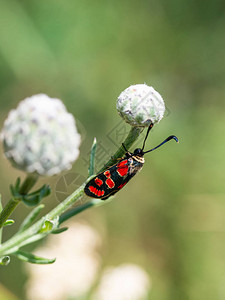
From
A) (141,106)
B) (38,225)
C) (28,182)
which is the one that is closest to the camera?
(28,182)

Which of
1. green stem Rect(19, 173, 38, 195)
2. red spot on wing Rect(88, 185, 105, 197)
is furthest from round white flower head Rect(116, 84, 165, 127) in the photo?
green stem Rect(19, 173, 38, 195)

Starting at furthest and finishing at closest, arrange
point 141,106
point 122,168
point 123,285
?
point 123,285 < point 122,168 < point 141,106

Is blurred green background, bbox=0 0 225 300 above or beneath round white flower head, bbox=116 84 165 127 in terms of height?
beneath

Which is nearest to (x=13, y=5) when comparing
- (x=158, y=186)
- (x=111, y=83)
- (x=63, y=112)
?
(x=111, y=83)

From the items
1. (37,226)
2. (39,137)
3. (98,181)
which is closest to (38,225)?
(37,226)

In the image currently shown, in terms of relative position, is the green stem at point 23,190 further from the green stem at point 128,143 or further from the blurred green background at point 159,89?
the blurred green background at point 159,89

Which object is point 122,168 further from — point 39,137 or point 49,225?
point 39,137

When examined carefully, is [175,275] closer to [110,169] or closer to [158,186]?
[158,186]

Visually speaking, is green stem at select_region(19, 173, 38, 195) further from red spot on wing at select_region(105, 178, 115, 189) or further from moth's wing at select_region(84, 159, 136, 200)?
red spot on wing at select_region(105, 178, 115, 189)
